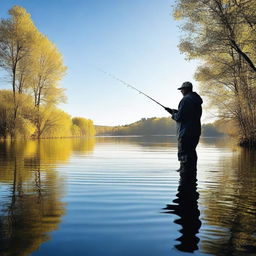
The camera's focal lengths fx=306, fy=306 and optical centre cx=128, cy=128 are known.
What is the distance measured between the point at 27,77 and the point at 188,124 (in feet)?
116

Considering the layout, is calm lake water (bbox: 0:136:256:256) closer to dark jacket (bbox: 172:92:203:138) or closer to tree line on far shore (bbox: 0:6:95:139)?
dark jacket (bbox: 172:92:203:138)

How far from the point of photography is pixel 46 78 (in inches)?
1607

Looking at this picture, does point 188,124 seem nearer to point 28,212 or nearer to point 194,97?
point 194,97

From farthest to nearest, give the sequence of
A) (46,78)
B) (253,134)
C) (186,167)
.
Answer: (46,78), (253,134), (186,167)

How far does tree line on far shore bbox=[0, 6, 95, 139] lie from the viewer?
36750 millimetres

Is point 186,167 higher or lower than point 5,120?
lower

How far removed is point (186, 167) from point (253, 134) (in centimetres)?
1928

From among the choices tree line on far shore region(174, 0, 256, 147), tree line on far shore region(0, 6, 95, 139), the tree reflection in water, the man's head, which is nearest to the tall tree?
tree line on far shore region(0, 6, 95, 139)

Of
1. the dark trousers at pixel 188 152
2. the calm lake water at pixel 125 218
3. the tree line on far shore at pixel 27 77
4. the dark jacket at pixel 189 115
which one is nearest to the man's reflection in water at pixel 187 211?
the calm lake water at pixel 125 218

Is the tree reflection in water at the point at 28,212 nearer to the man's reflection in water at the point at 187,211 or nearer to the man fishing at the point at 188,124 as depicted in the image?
the man's reflection in water at the point at 187,211

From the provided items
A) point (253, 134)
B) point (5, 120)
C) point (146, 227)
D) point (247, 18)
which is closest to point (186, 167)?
point (146, 227)

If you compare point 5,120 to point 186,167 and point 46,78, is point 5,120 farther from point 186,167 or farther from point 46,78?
point 186,167

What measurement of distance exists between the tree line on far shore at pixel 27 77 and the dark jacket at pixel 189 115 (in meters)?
33.5

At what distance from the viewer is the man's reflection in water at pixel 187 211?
3215 mm
